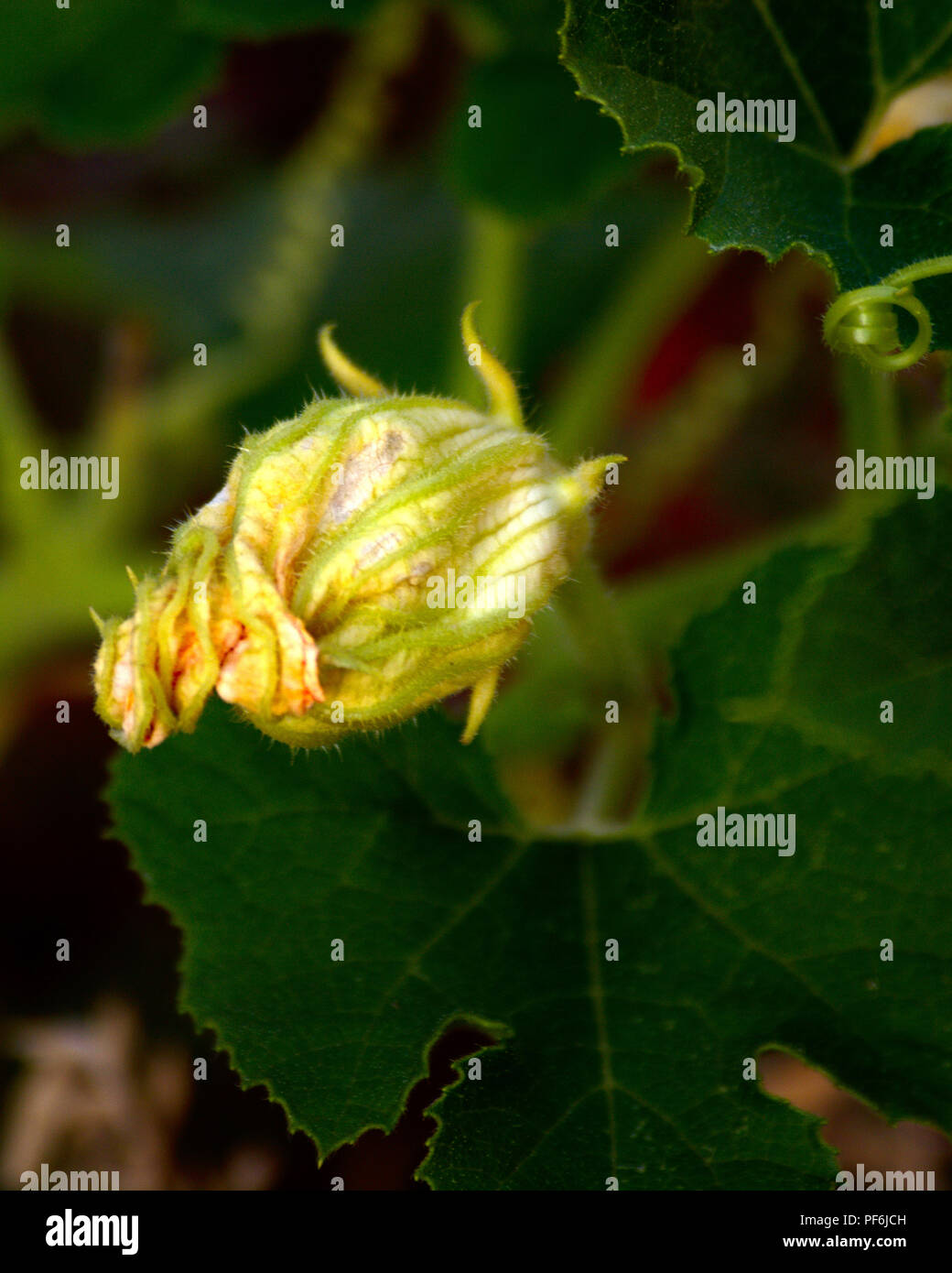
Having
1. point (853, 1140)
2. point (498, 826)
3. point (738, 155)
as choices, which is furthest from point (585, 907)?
point (738, 155)

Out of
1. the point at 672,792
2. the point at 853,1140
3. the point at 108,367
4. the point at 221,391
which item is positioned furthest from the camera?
the point at 108,367

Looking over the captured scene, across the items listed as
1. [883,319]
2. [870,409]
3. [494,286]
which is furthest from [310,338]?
[883,319]

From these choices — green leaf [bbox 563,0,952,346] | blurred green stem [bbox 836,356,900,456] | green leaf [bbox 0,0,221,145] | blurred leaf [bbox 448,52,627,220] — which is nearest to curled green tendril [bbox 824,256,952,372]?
green leaf [bbox 563,0,952,346]

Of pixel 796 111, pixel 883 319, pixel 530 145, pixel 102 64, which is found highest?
pixel 102 64

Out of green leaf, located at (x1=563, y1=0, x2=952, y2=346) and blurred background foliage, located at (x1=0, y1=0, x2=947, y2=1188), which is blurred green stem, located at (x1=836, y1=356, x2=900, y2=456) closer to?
blurred background foliage, located at (x1=0, y1=0, x2=947, y2=1188)

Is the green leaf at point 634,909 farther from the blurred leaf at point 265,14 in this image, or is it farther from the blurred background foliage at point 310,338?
the blurred leaf at point 265,14

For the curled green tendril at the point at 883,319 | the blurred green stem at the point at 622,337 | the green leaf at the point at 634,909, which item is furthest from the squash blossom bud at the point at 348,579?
the blurred green stem at the point at 622,337

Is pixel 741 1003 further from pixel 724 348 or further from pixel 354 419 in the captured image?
pixel 724 348

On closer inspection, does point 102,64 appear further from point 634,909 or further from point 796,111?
point 634,909
